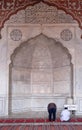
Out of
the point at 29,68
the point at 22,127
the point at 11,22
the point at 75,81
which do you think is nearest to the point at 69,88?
the point at 75,81

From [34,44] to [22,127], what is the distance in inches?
163

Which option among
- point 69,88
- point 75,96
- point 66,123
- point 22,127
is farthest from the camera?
point 69,88

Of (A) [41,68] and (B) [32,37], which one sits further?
(A) [41,68]

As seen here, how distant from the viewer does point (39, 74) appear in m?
11.0

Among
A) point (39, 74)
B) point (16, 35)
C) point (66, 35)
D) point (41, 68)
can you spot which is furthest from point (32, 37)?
point (39, 74)

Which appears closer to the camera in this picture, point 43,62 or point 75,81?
point 75,81

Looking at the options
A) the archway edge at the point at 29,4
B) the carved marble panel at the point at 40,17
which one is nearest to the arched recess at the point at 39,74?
the carved marble panel at the point at 40,17

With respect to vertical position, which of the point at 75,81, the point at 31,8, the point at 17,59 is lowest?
the point at 75,81

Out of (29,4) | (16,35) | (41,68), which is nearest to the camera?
(29,4)

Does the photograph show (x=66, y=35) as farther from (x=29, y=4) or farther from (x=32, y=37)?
(x=29, y=4)

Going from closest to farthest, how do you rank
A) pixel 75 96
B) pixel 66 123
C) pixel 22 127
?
pixel 22 127 → pixel 66 123 → pixel 75 96

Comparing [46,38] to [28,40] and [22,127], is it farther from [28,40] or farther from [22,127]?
[22,127]

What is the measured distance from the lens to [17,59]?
1059 centimetres

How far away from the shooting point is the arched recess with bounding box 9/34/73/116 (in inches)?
414
